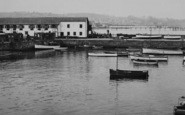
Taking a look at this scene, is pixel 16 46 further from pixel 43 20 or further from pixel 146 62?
pixel 146 62

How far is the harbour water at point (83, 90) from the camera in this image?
3281 centimetres

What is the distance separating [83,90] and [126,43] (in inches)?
2299

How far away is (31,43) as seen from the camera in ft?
313

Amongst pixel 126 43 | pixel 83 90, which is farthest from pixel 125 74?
pixel 126 43

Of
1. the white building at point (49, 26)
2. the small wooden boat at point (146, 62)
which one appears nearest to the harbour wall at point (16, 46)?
the white building at point (49, 26)

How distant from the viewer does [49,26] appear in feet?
359

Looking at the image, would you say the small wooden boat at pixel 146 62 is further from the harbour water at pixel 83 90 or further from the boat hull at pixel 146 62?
the harbour water at pixel 83 90

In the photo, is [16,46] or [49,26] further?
[49,26]

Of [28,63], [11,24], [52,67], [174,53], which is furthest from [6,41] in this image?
[174,53]

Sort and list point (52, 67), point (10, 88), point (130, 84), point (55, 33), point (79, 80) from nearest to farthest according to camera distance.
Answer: point (10, 88), point (130, 84), point (79, 80), point (52, 67), point (55, 33)

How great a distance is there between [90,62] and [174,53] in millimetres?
26178

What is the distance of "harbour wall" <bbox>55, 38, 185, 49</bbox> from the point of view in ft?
312

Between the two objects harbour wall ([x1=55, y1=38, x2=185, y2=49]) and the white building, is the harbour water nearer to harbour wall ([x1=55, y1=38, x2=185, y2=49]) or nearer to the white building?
harbour wall ([x1=55, y1=38, x2=185, y2=49])

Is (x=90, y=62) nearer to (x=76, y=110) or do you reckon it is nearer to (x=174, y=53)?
(x=174, y=53)
